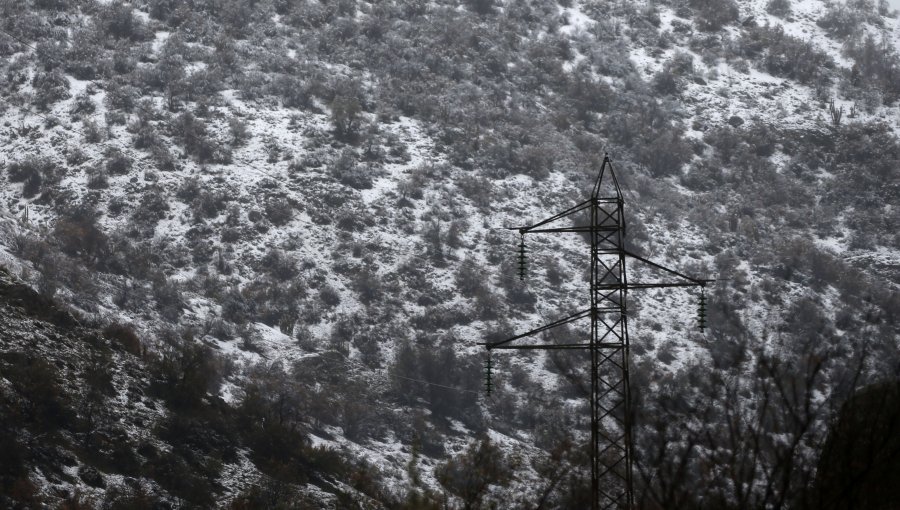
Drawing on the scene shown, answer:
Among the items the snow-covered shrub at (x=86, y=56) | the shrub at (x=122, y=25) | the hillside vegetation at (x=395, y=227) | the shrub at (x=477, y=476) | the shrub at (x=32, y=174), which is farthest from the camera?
the shrub at (x=122, y=25)

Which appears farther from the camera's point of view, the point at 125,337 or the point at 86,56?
the point at 86,56

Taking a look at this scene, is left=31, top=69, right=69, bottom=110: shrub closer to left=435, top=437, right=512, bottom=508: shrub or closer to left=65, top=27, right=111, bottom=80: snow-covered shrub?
left=65, top=27, right=111, bottom=80: snow-covered shrub

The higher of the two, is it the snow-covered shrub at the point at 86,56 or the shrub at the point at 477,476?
the snow-covered shrub at the point at 86,56

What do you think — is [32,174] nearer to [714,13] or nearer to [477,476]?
[477,476]

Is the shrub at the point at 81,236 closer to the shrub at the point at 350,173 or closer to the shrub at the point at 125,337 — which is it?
the shrub at the point at 125,337

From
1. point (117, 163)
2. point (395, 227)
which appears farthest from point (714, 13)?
point (117, 163)

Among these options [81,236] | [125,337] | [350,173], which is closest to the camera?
[125,337]

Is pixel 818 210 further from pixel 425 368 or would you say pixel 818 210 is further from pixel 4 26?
pixel 4 26

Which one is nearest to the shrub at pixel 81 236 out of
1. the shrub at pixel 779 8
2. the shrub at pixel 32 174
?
the shrub at pixel 32 174

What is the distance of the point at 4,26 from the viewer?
2576 inches

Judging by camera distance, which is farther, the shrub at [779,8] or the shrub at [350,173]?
the shrub at [779,8]

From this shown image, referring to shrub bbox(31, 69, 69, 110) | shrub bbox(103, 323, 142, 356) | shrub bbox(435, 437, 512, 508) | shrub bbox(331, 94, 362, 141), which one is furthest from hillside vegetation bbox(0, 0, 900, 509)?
shrub bbox(435, 437, 512, 508)

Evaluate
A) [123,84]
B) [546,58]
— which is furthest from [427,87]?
[123,84]

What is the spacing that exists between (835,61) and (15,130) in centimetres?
5590
